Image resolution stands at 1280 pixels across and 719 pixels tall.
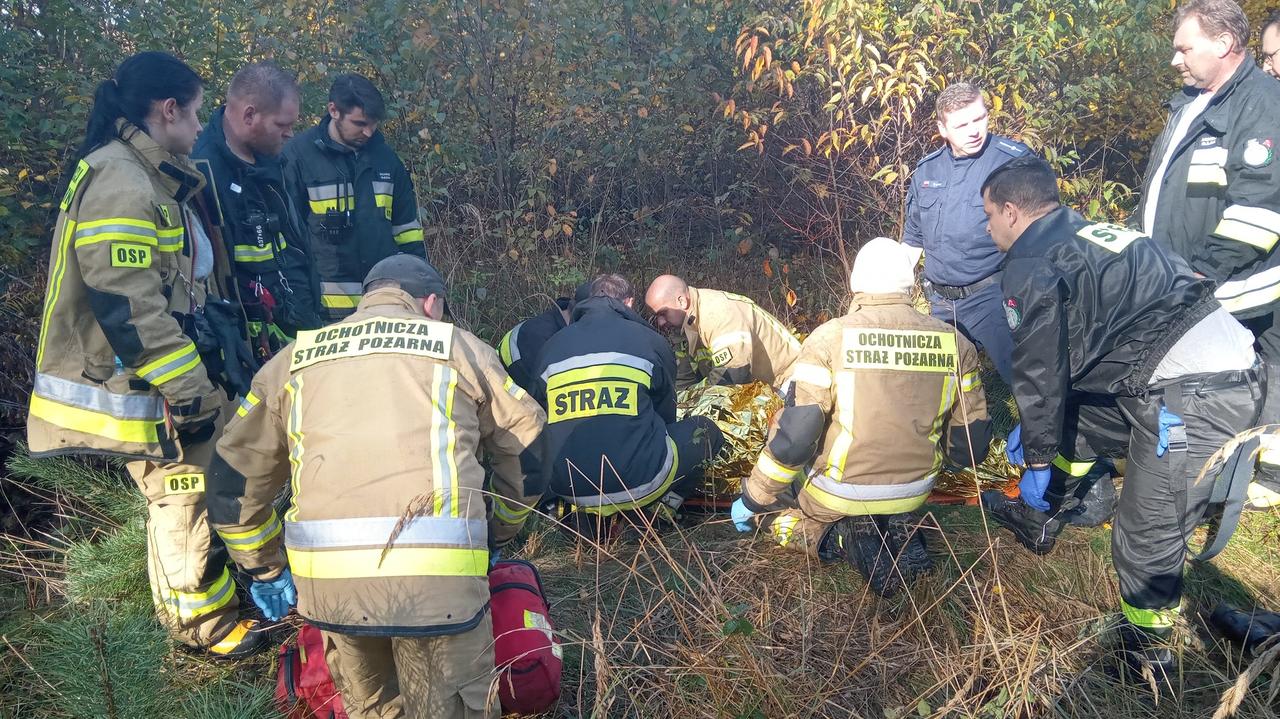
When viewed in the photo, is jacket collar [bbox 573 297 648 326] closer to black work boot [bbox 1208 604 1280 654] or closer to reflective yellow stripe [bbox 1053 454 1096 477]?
reflective yellow stripe [bbox 1053 454 1096 477]

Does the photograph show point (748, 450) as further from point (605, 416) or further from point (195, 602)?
point (195, 602)

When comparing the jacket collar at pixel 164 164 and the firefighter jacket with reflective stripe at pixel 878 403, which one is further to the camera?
the firefighter jacket with reflective stripe at pixel 878 403

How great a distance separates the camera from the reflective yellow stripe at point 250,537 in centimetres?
284

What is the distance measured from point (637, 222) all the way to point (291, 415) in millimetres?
5236

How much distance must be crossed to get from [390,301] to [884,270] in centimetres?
198

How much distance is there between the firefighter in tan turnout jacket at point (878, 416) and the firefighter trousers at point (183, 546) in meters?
2.28

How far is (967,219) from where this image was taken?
Result: 446cm

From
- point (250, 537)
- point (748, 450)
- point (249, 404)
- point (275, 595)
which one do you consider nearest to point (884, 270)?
point (748, 450)

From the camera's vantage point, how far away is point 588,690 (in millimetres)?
2998

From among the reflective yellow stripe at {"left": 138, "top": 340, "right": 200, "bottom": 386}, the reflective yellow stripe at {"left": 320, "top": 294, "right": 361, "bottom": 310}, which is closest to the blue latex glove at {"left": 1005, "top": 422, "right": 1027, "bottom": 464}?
the reflective yellow stripe at {"left": 138, "top": 340, "right": 200, "bottom": 386}

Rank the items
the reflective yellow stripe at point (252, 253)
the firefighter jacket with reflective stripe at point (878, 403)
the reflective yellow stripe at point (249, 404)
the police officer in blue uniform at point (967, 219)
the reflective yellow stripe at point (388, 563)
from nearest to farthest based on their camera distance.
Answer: the reflective yellow stripe at point (388, 563), the reflective yellow stripe at point (249, 404), the firefighter jacket with reflective stripe at point (878, 403), the reflective yellow stripe at point (252, 253), the police officer in blue uniform at point (967, 219)

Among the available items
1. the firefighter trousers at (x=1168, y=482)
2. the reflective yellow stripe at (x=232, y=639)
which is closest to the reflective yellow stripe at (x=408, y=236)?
the reflective yellow stripe at (x=232, y=639)

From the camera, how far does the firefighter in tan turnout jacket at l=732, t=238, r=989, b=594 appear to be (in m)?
3.36

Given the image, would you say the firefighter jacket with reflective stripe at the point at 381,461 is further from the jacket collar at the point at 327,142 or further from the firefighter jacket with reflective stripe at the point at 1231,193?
the firefighter jacket with reflective stripe at the point at 1231,193
